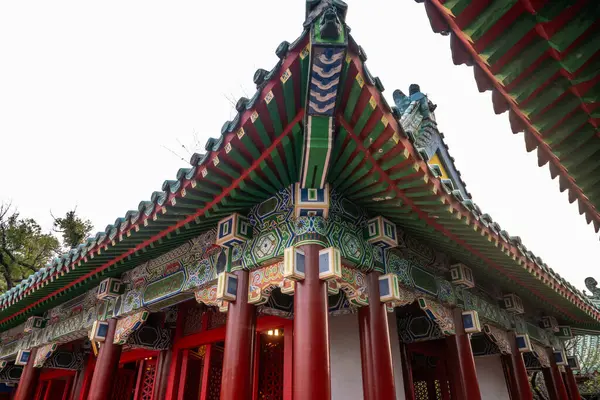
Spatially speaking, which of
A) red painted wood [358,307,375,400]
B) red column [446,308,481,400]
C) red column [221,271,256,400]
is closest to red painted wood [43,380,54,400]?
red column [221,271,256,400]

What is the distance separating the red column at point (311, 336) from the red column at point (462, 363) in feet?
9.55

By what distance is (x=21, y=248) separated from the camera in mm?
17031

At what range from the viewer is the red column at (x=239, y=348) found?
3934 mm

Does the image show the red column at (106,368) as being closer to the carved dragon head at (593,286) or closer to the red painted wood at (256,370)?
the red painted wood at (256,370)

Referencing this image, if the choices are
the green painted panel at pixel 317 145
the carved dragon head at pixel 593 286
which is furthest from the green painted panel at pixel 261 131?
the carved dragon head at pixel 593 286

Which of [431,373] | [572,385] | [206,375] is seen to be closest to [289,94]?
[206,375]

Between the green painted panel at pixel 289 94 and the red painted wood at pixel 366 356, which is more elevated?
the green painted panel at pixel 289 94

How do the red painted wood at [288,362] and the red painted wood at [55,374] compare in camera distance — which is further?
the red painted wood at [55,374]

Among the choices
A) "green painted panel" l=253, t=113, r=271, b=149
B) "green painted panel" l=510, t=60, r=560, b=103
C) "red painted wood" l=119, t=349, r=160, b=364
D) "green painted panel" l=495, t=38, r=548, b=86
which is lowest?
"red painted wood" l=119, t=349, r=160, b=364

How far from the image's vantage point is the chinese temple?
340cm

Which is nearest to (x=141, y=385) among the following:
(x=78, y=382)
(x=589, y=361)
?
(x=78, y=382)

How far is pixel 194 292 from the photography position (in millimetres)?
5352

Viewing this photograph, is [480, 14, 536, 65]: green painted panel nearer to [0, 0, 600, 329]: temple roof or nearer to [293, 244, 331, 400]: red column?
[0, 0, 600, 329]: temple roof

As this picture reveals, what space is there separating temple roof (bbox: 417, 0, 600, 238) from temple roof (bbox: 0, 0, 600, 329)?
1130mm
